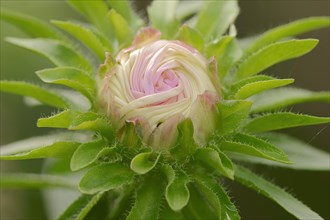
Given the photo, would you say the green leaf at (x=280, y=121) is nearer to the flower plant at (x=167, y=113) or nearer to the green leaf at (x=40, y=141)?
the flower plant at (x=167, y=113)

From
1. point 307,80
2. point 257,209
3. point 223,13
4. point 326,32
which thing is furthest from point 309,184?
point 223,13

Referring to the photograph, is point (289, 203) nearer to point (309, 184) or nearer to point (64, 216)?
point (64, 216)

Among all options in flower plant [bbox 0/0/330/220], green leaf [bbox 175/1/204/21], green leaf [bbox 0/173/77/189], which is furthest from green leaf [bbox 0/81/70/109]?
green leaf [bbox 175/1/204/21]

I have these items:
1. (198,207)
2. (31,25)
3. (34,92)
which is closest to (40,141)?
(34,92)

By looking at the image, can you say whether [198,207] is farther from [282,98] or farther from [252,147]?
[282,98]

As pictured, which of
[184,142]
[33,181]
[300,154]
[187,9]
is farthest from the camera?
[187,9]

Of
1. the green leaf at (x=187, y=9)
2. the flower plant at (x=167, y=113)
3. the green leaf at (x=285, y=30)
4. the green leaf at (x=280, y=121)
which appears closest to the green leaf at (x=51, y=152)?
the flower plant at (x=167, y=113)

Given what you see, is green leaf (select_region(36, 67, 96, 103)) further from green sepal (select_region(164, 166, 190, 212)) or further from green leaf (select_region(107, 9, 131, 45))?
green sepal (select_region(164, 166, 190, 212))
